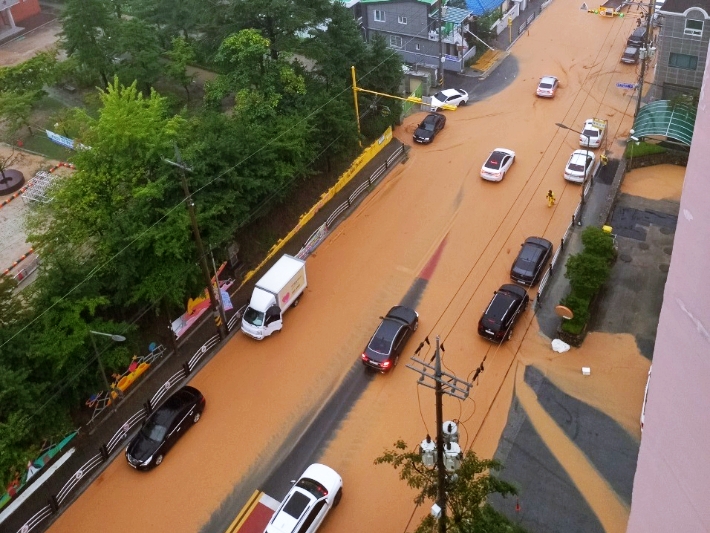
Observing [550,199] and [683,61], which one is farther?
[683,61]

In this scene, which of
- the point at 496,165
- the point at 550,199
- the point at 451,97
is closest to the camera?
the point at 550,199

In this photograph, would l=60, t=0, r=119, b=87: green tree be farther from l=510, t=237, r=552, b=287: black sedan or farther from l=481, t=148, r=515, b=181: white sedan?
l=510, t=237, r=552, b=287: black sedan

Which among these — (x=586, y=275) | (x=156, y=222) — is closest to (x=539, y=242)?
(x=586, y=275)

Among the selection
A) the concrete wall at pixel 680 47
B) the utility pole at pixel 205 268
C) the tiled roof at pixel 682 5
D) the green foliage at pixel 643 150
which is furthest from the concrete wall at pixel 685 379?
the tiled roof at pixel 682 5

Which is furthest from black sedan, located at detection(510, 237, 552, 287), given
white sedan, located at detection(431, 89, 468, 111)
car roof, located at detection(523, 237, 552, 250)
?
white sedan, located at detection(431, 89, 468, 111)

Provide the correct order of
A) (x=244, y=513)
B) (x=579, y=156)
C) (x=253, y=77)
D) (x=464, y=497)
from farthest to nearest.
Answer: (x=579, y=156) < (x=253, y=77) < (x=244, y=513) < (x=464, y=497)

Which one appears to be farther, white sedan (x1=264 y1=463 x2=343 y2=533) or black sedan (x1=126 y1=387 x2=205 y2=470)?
black sedan (x1=126 y1=387 x2=205 y2=470)

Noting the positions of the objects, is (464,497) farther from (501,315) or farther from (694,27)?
(694,27)

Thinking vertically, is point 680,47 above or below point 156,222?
above
